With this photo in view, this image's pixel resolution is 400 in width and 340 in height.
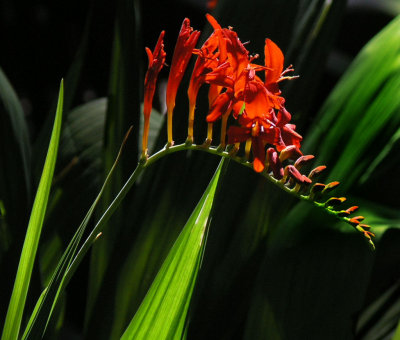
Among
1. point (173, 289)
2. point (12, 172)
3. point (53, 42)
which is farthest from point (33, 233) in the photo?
point (53, 42)

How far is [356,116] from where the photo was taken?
509 millimetres

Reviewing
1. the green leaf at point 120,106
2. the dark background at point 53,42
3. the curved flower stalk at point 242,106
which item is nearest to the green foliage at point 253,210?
the green leaf at point 120,106

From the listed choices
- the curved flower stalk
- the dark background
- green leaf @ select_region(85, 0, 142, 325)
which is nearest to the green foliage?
green leaf @ select_region(85, 0, 142, 325)

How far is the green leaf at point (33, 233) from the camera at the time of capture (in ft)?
1.18

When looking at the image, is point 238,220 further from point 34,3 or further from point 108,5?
point 34,3

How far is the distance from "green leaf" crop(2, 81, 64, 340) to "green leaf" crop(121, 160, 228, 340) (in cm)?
7

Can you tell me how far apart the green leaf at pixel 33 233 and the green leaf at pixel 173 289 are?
0.23 feet

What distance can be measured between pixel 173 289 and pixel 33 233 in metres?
0.09

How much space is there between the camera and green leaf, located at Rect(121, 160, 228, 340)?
379 millimetres

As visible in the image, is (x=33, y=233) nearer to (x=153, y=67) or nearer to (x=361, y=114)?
(x=153, y=67)

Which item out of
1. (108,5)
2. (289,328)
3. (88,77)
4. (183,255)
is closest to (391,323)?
(289,328)

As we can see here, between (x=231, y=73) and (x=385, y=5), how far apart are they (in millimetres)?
525

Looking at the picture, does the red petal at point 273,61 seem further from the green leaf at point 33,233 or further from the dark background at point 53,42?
the dark background at point 53,42

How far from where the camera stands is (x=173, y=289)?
1.25 ft
